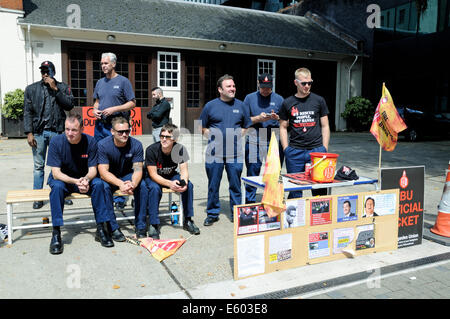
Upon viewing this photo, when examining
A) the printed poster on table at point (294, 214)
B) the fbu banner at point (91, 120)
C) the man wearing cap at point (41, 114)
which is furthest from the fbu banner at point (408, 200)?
the fbu banner at point (91, 120)

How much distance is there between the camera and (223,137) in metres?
5.30

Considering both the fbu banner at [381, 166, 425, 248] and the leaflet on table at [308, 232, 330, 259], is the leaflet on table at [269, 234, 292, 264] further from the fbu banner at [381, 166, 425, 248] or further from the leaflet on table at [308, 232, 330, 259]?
the fbu banner at [381, 166, 425, 248]

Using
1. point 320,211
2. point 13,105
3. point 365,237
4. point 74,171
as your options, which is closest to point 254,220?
point 320,211

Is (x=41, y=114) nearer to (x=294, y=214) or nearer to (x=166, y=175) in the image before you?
(x=166, y=175)

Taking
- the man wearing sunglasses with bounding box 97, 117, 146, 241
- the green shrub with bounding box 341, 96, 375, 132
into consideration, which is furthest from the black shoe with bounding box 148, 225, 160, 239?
the green shrub with bounding box 341, 96, 375, 132

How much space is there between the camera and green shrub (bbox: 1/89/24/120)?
14211 millimetres

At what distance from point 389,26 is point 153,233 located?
20.4 m

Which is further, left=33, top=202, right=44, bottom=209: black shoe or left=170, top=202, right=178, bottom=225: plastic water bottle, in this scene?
left=33, top=202, right=44, bottom=209: black shoe

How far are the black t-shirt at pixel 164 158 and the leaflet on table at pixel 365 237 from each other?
230 centimetres

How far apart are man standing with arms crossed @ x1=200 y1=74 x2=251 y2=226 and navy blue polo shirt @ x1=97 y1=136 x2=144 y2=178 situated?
0.99 metres

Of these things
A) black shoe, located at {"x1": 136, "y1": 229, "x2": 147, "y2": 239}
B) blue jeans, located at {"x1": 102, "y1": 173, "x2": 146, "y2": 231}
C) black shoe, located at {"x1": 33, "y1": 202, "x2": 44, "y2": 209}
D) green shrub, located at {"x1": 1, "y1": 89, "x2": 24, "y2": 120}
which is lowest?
black shoe, located at {"x1": 136, "y1": 229, "x2": 147, "y2": 239}

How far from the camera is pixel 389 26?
20875mm

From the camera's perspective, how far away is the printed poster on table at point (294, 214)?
3.85 m

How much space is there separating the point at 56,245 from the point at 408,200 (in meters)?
4.00
